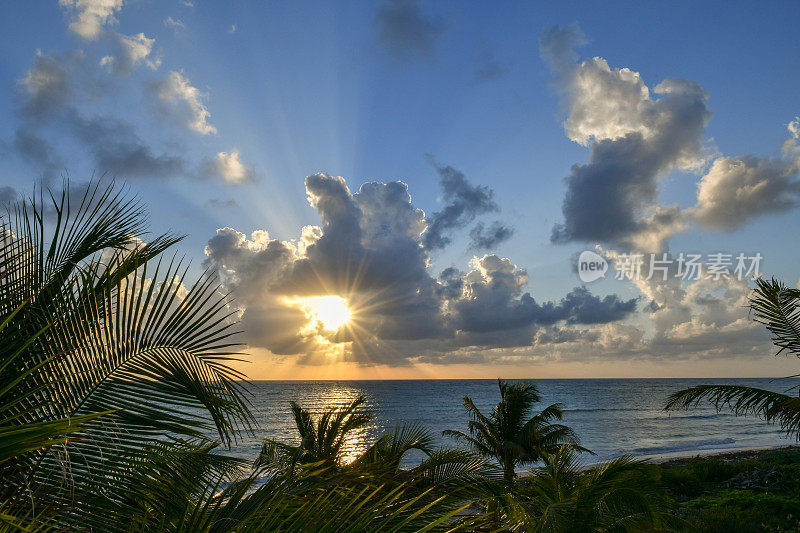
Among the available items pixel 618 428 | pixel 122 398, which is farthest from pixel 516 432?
pixel 618 428

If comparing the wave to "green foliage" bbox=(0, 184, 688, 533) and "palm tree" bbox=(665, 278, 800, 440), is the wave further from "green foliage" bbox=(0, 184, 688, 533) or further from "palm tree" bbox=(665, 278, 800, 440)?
"green foliage" bbox=(0, 184, 688, 533)

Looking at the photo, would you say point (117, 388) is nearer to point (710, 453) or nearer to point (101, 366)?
point (101, 366)

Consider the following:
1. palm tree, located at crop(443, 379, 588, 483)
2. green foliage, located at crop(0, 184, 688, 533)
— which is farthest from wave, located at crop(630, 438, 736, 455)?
green foliage, located at crop(0, 184, 688, 533)

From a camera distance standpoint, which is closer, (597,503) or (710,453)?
(597,503)

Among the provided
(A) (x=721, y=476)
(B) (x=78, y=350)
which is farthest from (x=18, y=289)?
(A) (x=721, y=476)

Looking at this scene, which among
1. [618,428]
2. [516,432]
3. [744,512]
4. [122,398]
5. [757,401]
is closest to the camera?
[122,398]

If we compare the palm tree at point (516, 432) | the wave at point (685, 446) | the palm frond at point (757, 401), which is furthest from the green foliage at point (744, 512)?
the wave at point (685, 446)

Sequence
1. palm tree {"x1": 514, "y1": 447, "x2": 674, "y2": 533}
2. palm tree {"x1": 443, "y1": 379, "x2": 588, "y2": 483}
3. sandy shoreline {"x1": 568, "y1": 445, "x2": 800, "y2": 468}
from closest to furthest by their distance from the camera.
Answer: palm tree {"x1": 514, "y1": 447, "x2": 674, "y2": 533}, palm tree {"x1": 443, "y1": 379, "x2": 588, "y2": 483}, sandy shoreline {"x1": 568, "y1": 445, "x2": 800, "y2": 468}

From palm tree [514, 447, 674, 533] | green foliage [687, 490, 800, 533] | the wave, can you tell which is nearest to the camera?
palm tree [514, 447, 674, 533]

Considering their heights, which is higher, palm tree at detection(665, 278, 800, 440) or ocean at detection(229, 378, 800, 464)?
palm tree at detection(665, 278, 800, 440)

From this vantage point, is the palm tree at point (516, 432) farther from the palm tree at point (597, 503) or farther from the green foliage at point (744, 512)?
the palm tree at point (597, 503)

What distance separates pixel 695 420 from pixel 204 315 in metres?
82.5

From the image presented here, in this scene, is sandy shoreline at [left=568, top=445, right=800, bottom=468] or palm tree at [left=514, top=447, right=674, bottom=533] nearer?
palm tree at [left=514, top=447, right=674, bottom=533]

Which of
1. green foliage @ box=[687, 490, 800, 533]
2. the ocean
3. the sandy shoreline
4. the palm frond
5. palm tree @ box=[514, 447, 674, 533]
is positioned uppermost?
the palm frond
